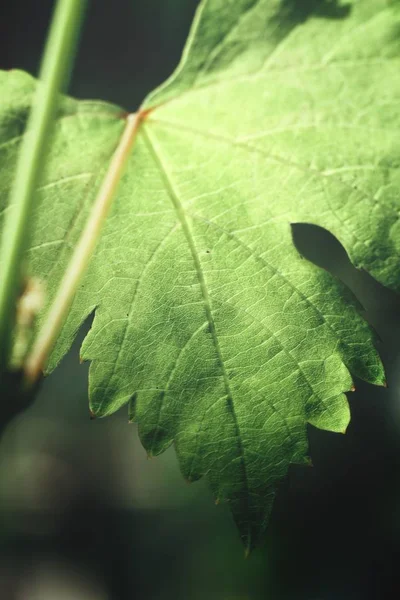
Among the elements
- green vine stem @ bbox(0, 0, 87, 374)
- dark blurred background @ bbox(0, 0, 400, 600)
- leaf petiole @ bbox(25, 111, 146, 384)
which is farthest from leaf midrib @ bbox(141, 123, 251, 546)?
dark blurred background @ bbox(0, 0, 400, 600)

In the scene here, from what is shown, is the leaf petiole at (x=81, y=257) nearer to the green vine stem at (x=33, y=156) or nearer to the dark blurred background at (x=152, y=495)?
the green vine stem at (x=33, y=156)

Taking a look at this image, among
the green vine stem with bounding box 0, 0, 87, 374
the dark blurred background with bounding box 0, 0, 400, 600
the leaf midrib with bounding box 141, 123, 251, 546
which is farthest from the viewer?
the dark blurred background with bounding box 0, 0, 400, 600

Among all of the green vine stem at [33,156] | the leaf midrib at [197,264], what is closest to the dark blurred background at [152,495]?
the leaf midrib at [197,264]

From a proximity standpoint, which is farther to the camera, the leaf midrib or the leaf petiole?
the leaf midrib

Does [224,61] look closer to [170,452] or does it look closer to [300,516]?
[170,452]

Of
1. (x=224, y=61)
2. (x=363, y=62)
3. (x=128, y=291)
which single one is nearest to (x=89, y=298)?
(x=128, y=291)

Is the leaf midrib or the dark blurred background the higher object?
the leaf midrib

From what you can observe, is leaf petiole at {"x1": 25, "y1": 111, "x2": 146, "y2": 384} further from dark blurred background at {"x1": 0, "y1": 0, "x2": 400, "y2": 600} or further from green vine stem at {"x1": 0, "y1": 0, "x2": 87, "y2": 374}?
dark blurred background at {"x1": 0, "y1": 0, "x2": 400, "y2": 600}
